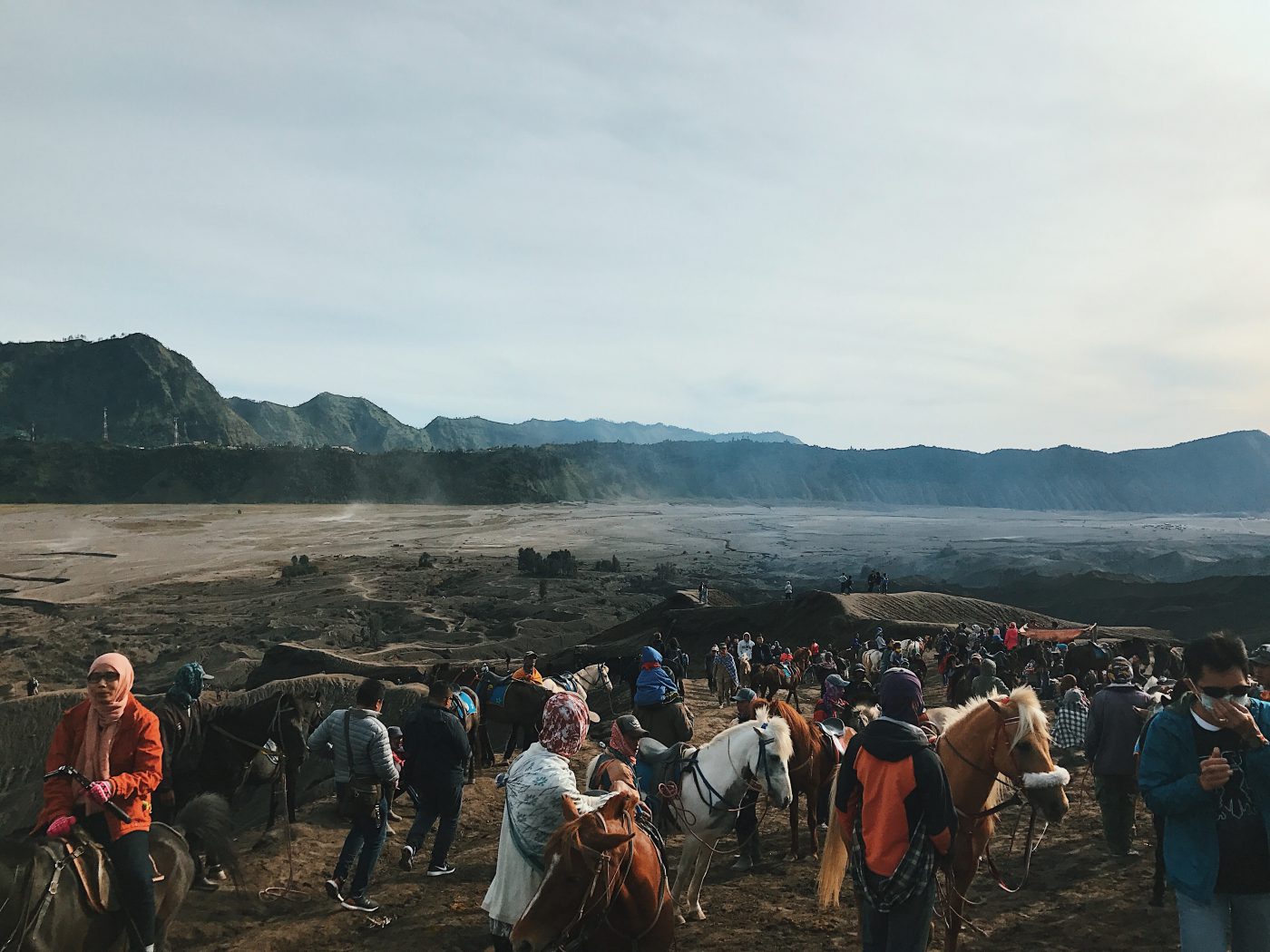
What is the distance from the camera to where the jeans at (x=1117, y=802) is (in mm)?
7102

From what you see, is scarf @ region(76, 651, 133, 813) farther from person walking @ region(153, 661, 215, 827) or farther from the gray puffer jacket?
person walking @ region(153, 661, 215, 827)

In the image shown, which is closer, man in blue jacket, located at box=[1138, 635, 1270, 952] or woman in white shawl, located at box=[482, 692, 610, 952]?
man in blue jacket, located at box=[1138, 635, 1270, 952]

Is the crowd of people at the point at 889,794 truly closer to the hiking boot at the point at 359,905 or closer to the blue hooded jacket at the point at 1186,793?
the blue hooded jacket at the point at 1186,793

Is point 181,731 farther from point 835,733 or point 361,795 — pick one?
point 835,733

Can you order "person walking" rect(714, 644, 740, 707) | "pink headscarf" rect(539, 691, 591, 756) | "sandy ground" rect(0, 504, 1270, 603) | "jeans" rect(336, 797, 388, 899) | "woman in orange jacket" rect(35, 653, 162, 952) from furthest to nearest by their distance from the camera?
"sandy ground" rect(0, 504, 1270, 603) < "person walking" rect(714, 644, 740, 707) < "jeans" rect(336, 797, 388, 899) < "woman in orange jacket" rect(35, 653, 162, 952) < "pink headscarf" rect(539, 691, 591, 756)

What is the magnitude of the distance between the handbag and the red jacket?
1812mm

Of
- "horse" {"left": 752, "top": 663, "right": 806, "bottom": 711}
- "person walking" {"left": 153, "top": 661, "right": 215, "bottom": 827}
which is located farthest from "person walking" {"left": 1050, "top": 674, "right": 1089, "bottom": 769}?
"person walking" {"left": 153, "top": 661, "right": 215, "bottom": 827}

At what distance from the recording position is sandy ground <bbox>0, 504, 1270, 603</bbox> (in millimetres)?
51594

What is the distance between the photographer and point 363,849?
21.9ft

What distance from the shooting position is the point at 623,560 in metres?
60.3

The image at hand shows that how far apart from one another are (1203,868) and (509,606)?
3471 cm

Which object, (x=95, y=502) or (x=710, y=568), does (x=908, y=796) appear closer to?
(x=710, y=568)

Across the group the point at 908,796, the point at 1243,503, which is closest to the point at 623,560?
the point at 908,796

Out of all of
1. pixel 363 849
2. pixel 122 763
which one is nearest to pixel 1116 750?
pixel 363 849
